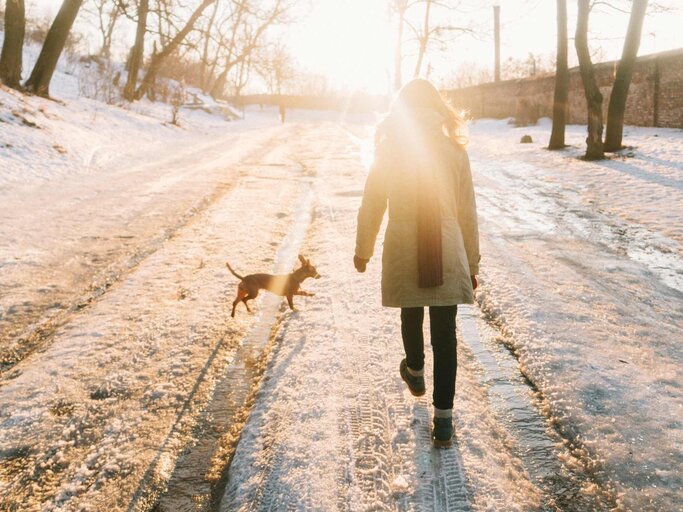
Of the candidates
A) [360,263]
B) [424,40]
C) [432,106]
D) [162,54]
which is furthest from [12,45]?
[424,40]

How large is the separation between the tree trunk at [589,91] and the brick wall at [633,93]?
5.28 meters

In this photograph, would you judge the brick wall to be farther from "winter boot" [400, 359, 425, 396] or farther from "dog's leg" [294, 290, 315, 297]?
"winter boot" [400, 359, 425, 396]

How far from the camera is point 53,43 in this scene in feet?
47.7

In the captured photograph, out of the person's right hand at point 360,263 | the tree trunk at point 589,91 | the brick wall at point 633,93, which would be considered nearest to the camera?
the person's right hand at point 360,263

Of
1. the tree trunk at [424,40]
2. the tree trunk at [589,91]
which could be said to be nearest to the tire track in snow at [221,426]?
the tree trunk at [589,91]

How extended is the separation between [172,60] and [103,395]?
37855 mm

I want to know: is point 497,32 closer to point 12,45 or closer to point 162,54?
point 162,54

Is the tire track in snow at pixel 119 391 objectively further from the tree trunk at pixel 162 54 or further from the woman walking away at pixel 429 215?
the tree trunk at pixel 162 54

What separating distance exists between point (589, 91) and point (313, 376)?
503 inches

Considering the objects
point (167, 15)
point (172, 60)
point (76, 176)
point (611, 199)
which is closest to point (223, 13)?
point (172, 60)

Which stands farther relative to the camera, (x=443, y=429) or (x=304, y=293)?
(x=304, y=293)

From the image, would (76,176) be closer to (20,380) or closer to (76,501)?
(20,380)

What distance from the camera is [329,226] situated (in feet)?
22.6

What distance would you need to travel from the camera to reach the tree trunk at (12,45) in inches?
544
